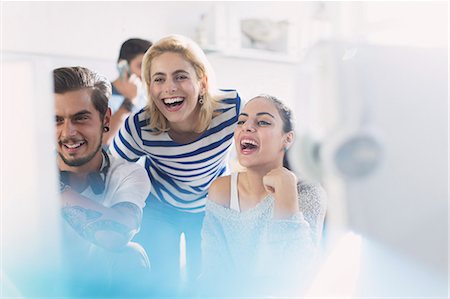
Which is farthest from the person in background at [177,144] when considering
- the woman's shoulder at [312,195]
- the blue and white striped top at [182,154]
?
the woman's shoulder at [312,195]

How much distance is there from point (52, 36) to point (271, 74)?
0.69 m

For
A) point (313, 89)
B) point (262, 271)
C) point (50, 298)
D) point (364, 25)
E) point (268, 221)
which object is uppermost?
point (364, 25)

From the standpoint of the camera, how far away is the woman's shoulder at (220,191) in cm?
132

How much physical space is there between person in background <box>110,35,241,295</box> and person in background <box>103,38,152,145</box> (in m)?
0.02

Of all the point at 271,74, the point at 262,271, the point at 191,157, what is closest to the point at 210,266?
the point at 262,271

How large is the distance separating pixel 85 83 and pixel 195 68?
0.35 metres

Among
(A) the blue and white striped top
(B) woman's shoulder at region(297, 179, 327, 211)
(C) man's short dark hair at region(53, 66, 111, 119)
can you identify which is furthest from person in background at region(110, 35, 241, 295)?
(B) woman's shoulder at region(297, 179, 327, 211)

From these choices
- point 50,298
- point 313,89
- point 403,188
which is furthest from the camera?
point 50,298

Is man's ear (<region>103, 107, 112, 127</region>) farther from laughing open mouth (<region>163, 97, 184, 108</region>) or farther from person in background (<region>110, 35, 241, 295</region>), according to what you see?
laughing open mouth (<region>163, 97, 184, 108</region>)

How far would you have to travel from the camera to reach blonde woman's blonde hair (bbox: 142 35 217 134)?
1.29 m

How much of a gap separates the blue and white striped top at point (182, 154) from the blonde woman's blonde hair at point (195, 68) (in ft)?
0.07

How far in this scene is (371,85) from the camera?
1.26 metres

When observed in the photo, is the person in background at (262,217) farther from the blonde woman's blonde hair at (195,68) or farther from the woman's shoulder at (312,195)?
the blonde woman's blonde hair at (195,68)

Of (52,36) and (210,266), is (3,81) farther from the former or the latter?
(210,266)
